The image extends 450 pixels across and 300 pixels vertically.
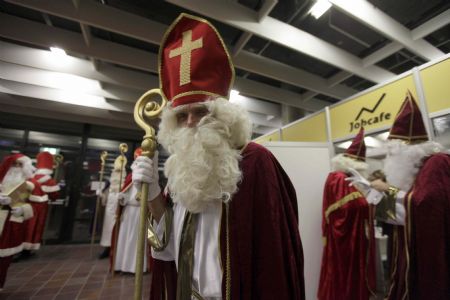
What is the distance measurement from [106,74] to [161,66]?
9.68ft

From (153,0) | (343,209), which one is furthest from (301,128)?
(153,0)

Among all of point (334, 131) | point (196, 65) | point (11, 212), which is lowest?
point (11, 212)

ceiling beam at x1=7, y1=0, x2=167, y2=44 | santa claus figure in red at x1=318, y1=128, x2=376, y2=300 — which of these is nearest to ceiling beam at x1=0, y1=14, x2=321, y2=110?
ceiling beam at x1=7, y1=0, x2=167, y2=44

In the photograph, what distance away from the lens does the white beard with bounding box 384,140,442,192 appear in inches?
66.4

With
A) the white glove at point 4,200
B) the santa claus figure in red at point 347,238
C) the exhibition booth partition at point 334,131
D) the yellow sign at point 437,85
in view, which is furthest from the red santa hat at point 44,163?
the yellow sign at point 437,85

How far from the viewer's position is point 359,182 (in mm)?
2199

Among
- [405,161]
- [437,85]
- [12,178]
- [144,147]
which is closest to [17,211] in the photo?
[12,178]

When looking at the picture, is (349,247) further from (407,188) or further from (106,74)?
(106,74)

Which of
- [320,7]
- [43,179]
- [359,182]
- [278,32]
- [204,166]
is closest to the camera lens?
[204,166]

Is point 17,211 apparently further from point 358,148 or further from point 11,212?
point 358,148

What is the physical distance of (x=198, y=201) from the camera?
0.99m

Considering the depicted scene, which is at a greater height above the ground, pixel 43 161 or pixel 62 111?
pixel 62 111

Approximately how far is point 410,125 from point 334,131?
108 centimetres

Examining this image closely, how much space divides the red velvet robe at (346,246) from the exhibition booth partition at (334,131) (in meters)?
0.19
